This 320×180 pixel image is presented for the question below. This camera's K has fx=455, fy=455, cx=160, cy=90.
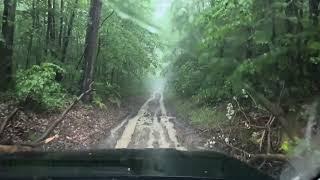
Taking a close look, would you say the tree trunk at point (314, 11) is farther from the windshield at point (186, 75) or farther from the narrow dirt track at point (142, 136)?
the narrow dirt track at point (142, 136)

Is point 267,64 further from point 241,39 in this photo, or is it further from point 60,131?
point 60,131

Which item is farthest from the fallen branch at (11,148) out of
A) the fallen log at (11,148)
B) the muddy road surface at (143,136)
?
the muddy road surface at (143,136)

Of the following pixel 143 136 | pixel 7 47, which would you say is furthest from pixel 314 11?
pixel 7 47

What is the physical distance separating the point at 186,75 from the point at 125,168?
73.3 ft

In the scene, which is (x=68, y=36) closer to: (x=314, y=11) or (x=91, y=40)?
(x=91, y=40)

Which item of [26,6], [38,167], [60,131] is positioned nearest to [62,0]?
[26,6]

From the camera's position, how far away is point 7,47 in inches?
699

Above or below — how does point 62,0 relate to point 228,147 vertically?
above

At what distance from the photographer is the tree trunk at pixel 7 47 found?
17.2m

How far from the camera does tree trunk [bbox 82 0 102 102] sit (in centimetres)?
2257

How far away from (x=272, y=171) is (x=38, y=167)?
5673mm

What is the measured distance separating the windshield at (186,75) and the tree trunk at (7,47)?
39 millimetres

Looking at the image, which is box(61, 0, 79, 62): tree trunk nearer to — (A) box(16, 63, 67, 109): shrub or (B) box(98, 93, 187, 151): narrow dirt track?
(B) box(98, 93, 187, 151): narrow dirt track

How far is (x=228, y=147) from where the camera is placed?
39.3 ft
